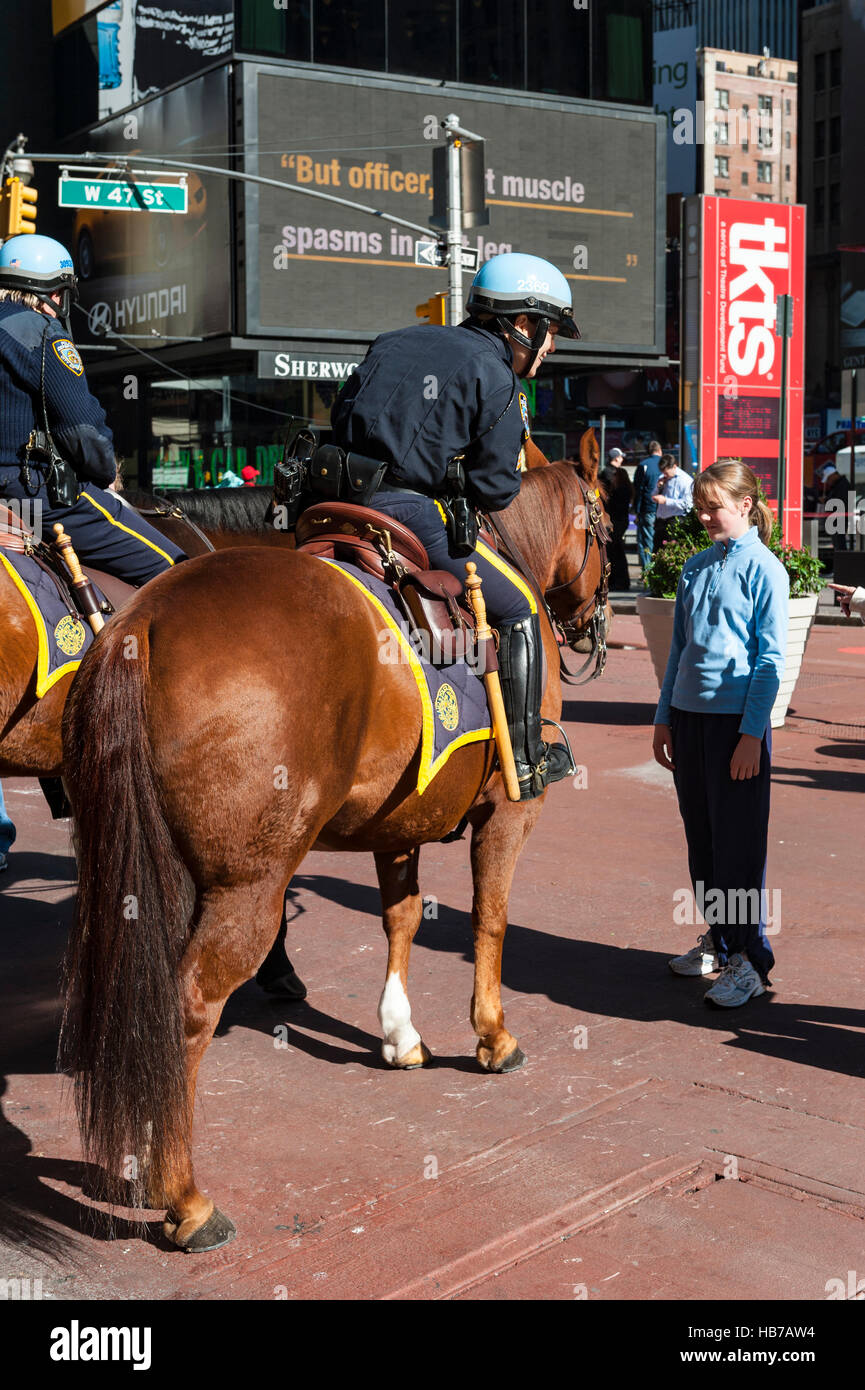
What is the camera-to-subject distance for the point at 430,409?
14.5 ft

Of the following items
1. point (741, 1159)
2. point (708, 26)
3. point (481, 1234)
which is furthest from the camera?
point (708, 26)

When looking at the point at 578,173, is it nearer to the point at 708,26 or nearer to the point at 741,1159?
the point at 741,1159

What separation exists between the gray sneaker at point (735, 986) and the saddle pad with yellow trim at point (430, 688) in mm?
1780

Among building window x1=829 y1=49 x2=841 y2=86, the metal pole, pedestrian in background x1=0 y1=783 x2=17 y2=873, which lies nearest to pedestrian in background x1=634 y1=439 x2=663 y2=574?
the metal pole

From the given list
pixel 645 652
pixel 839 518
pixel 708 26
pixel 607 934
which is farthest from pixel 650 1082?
pixel 708 26

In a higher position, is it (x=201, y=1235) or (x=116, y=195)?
(x=116, y=195)

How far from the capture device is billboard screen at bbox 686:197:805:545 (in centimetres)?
2398

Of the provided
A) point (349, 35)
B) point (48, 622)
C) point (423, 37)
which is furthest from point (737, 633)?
point (423, 37)

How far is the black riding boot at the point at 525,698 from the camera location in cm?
466

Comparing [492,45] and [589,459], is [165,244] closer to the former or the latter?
[492,45]

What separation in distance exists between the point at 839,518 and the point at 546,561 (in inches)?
768

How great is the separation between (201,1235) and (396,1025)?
140 cm

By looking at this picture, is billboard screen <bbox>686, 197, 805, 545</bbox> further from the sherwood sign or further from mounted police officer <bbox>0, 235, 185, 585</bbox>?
mounted police officer <bbox>0, 235, 185, 585</bbox>

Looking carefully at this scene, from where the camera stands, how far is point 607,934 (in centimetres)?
654
